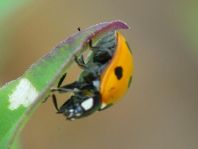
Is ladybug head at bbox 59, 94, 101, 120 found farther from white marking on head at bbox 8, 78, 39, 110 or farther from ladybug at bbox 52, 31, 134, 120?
white marking on head at bbox 8, 78, 39, 110

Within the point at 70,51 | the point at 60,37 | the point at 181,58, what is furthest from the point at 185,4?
the point at 70,51

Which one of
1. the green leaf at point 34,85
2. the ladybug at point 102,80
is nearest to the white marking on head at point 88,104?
the ladybug at point 102,80

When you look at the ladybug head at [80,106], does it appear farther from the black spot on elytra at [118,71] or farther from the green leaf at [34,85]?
the green leaf at [34,85]

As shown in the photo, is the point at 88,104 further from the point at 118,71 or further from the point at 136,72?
the point at 136,72

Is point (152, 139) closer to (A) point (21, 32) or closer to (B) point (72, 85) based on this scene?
(A) point (21, 32)

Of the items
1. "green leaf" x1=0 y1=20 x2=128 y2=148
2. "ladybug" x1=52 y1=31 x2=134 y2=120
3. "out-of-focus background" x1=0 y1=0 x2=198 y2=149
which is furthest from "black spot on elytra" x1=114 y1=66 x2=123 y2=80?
"out-of-focus background" x1=0 y1=0 x2=198 y2=149

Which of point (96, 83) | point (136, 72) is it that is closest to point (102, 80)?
point (96, 83)

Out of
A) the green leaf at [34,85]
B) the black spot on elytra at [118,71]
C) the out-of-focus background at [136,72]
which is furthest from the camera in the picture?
the out-of-focus background at [136,72]
